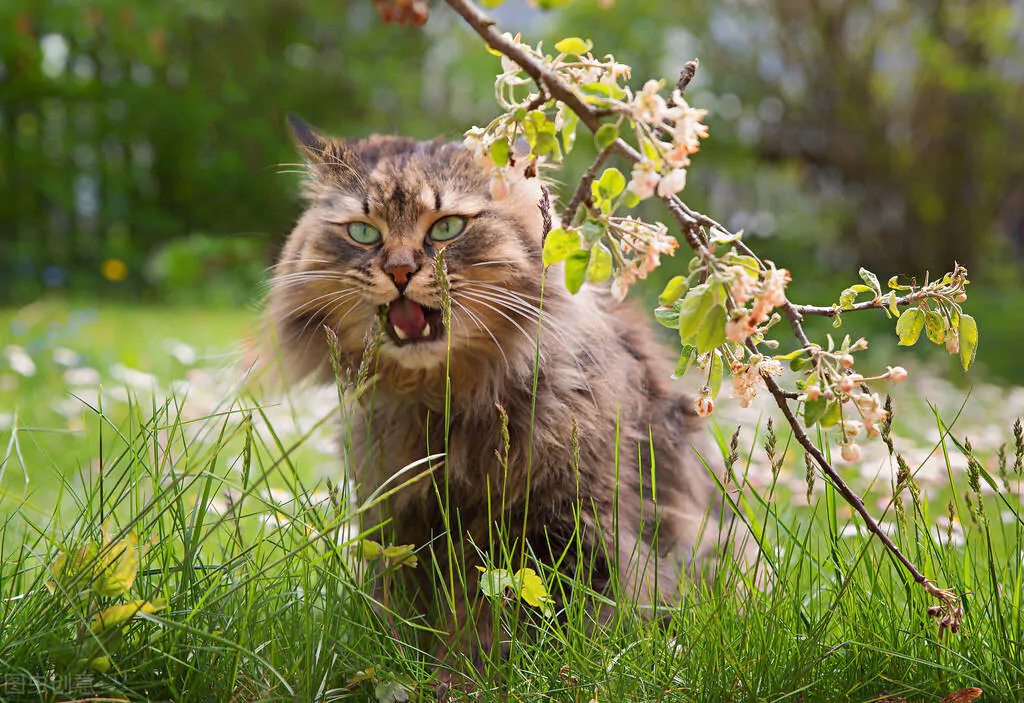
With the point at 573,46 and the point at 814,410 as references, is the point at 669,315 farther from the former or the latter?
the point at 573,46

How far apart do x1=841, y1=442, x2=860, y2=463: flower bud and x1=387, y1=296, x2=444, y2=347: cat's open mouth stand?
2.92ft

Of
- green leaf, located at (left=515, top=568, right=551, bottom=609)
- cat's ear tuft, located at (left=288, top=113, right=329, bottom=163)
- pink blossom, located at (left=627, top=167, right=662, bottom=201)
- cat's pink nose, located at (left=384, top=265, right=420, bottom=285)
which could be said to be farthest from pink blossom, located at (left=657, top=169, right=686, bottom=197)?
cat's ear tuft, located at (left=288, top=113, right=329, bottom=163)

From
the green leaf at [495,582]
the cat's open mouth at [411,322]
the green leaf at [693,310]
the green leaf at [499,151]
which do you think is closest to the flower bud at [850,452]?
the green leaf at [693,310]

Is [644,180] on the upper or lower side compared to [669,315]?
upper

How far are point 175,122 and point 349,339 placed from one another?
8.94 meters

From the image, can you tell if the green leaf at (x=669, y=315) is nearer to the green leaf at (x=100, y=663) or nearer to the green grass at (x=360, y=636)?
the green grass at (x=360, y=636)

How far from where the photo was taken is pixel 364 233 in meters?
2.00

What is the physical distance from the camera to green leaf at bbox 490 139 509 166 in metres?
1.26

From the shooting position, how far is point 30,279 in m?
9.04

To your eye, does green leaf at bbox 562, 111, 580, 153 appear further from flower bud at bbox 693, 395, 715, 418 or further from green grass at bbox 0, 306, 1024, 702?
green grass at bbox 0, 306, 1024, 702

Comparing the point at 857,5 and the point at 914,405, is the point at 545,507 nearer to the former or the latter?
the point at 914,405

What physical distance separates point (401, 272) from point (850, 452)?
94 centimetres

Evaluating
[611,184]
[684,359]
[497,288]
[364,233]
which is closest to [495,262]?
[497,288]

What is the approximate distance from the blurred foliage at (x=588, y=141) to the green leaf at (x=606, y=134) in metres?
6.96
